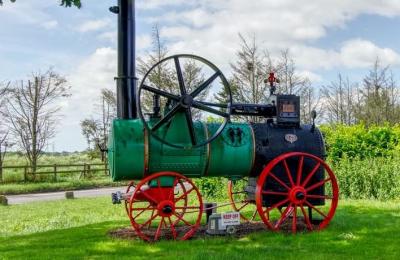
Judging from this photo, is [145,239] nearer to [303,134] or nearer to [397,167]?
[303,134]

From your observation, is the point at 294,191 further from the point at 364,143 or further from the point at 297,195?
the point at 364,143

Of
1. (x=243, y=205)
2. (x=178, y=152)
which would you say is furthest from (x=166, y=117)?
(x=243, y=205)

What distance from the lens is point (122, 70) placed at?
8.64 meters

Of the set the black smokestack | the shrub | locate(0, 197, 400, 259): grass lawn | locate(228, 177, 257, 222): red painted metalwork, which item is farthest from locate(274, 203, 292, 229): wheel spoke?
the shrub

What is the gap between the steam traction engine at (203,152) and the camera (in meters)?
7.84

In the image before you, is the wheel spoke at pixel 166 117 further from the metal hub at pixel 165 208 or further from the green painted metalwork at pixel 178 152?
the metal hub at pixel 165 208

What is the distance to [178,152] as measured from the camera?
26.5ft

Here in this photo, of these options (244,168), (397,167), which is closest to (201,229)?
(244,168)

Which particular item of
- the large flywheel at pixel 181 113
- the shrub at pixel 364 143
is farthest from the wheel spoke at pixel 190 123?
the shrub at pixel 364 143

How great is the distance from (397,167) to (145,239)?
27.7 feet

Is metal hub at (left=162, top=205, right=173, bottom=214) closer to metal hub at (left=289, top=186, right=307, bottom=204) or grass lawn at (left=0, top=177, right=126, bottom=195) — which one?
metal hub at (left=289, top=186, right=307, bottom=204)

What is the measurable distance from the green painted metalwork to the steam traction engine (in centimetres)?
2

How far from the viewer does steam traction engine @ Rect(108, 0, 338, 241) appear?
7844mm

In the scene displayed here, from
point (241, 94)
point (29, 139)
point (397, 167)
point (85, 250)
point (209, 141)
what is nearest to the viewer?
point (85, 250)
